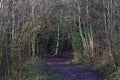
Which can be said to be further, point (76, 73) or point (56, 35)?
point (56, 35)

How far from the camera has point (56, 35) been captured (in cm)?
1494

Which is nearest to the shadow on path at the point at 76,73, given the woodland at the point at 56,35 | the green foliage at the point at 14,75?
the woodland at the point at 56,35

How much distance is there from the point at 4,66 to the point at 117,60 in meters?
3.91

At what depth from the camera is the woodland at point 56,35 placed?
323 inches

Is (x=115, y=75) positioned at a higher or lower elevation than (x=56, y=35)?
lower

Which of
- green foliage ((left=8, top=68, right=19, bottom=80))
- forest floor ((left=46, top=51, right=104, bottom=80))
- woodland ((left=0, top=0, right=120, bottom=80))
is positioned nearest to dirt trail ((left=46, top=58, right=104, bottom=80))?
forest floor ((left=46, top=51, right=104, bottom=80))

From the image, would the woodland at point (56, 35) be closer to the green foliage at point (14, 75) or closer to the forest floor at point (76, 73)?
the green foliage at point (14, 75)

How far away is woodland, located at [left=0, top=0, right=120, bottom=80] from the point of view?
8.20m

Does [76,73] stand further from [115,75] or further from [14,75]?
[14,75]

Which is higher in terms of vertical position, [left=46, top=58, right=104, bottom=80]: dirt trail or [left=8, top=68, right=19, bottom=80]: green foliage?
[left=8, top=68, right=19, bottom=80]: green foliage

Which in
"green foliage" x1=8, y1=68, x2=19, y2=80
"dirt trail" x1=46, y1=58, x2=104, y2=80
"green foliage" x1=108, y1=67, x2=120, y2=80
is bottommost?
"dirt trail" x1=46, y1=58, x2=104, y2=80

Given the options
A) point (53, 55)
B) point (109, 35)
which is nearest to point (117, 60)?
point (109, 35)

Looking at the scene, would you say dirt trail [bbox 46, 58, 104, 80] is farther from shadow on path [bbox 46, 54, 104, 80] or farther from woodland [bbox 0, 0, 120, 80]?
woodland [bbox 0, 0, 120, 80]

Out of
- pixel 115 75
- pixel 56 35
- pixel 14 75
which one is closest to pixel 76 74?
pixel 115 75
